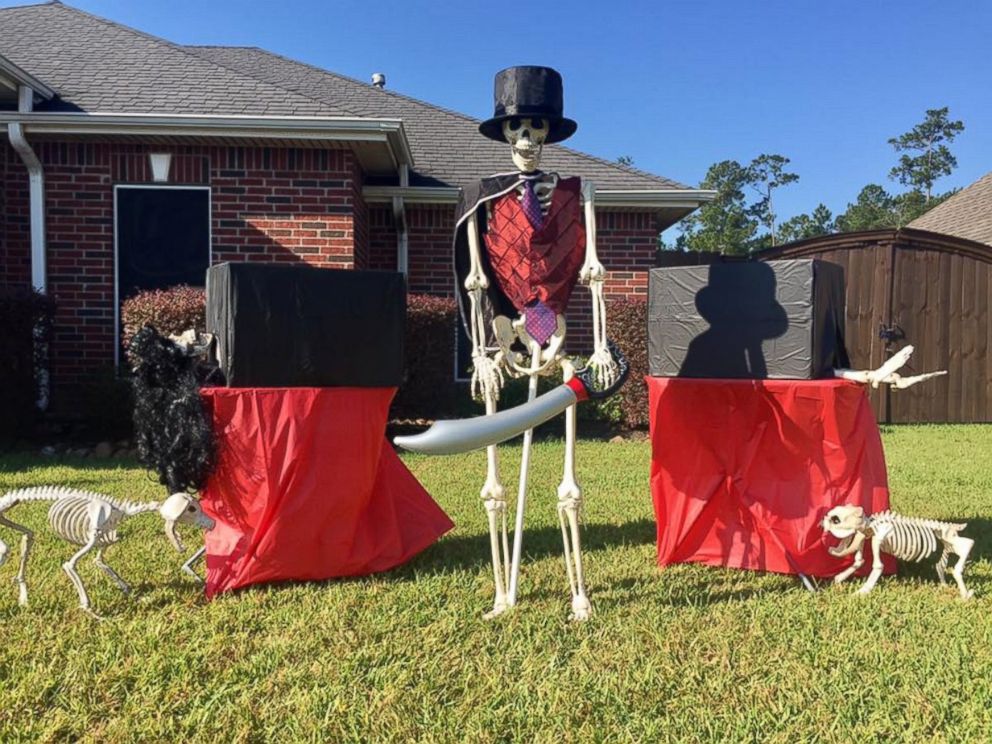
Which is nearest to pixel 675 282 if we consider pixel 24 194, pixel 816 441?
pixel 816 441

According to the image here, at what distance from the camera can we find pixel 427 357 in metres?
7.84

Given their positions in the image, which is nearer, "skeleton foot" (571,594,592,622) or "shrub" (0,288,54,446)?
"skeleton foot" (571,594,592,622)

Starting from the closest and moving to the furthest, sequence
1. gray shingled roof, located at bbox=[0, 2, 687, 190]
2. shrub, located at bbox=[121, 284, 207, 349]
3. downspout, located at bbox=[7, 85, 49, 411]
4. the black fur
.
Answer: the black fur → shrub, located at bbox=[121, 284, 207, 349] → downspout, located at bbox=[7, 85, 49, 411] → gray shingled roof, located at bbox=[0, 2, 687, 190]

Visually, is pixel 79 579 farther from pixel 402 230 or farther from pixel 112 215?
pixel 402 230

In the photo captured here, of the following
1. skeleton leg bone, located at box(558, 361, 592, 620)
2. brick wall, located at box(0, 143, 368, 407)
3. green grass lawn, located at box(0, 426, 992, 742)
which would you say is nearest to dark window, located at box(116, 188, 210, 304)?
brick wall, located at box(0, 143, 368, 407)

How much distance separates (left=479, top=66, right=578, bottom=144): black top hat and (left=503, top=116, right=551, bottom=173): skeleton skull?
0.03m

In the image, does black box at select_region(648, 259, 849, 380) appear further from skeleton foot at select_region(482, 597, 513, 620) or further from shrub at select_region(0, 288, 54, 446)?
shrub at select_region(0, 288, 54, 446)

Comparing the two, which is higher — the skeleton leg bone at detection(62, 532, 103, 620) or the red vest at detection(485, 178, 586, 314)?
the red vest at detection(485, 178, 586, 314)

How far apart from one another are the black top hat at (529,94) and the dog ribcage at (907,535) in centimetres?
222

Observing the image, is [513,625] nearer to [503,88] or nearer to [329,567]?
[329,567]

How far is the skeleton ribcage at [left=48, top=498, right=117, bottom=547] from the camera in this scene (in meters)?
3.04

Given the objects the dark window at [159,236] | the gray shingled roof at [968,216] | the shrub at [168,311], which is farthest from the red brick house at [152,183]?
the gray shingled roof at [968,216]

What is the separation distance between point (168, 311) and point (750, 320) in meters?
5.18

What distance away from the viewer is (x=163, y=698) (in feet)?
7.76
